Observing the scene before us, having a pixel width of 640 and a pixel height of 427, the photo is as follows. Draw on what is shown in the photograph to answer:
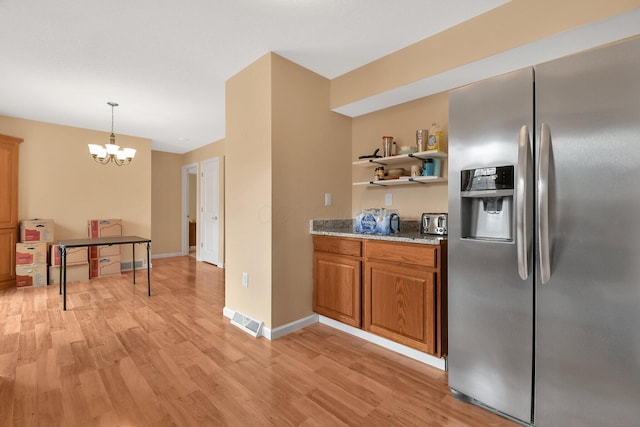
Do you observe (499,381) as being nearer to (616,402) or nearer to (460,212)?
(616,402)

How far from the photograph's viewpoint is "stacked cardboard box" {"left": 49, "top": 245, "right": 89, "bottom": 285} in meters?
4.36

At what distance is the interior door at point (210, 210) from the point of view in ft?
19.2

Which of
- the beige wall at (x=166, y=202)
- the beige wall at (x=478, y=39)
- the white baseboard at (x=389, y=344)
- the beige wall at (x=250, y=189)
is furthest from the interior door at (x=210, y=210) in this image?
the beige wall at (x=478, y=39)

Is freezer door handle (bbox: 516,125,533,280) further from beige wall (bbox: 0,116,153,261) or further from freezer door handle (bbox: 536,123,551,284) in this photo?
beige wall (bbox: 0,116,153,261)

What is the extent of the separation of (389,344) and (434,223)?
1067 mm

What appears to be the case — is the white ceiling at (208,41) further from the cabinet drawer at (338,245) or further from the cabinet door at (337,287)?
the cabinet door at (337,287)

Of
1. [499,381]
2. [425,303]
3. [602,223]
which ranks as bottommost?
[499,381]

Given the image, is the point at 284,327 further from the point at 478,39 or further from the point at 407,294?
the point at 478,39

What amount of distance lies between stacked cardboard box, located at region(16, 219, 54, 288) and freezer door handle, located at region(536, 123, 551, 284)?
596 cm

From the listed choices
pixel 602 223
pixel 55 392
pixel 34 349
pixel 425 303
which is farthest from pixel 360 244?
pixel 34 349

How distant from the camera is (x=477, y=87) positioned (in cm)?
167

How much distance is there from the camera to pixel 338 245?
2695 millimetres

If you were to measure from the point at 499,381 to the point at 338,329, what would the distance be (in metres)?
1.46

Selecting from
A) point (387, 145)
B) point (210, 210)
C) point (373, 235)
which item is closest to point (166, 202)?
point (210, 210)
